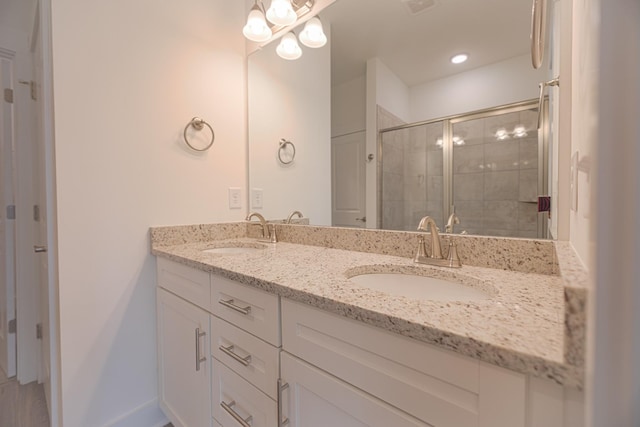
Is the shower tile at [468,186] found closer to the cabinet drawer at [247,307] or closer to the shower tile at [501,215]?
the shower tile at [501,215]

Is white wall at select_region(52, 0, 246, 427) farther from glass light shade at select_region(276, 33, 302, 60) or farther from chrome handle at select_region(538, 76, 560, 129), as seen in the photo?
chrome handle at select_region(538, 76, 560, 129)

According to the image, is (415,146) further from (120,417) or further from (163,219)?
→ (120,417)

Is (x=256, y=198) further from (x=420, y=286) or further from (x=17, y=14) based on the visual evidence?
(x=17, y=14)

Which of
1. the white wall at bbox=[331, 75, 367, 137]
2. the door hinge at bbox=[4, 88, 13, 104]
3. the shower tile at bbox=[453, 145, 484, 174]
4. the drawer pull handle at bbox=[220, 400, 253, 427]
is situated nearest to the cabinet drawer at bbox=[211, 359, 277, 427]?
the drawer pull handle at bbox=[220, 400, 253, 427]

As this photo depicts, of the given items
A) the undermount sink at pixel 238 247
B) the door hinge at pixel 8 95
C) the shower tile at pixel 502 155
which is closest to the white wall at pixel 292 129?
the undermount sink at pixel 238 247

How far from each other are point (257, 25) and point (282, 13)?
0.16 metres

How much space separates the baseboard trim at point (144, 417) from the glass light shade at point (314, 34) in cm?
191

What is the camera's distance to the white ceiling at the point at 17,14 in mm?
1452

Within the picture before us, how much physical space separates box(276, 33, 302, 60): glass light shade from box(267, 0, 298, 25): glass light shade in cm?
12

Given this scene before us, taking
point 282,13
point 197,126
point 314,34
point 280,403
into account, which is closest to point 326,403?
point 280,403

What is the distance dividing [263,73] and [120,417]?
1.89 metres

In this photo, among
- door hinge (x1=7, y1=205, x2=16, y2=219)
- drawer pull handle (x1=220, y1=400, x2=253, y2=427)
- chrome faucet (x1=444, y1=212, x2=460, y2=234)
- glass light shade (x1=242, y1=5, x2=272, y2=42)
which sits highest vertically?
glass light shade (x1=242, y1=5, x2=272, y2=42)

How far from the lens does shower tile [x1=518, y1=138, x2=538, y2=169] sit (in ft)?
2.80

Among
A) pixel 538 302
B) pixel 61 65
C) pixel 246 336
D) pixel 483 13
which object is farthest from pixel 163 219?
pixel 483 13
